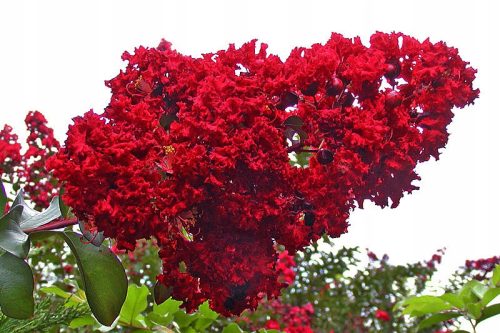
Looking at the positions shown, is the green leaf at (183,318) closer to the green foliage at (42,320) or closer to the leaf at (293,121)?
the green foliage at (42,320)

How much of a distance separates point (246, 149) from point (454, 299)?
139 cm

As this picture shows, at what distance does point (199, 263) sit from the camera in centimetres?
203

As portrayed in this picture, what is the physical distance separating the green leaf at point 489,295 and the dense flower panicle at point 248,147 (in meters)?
0.90

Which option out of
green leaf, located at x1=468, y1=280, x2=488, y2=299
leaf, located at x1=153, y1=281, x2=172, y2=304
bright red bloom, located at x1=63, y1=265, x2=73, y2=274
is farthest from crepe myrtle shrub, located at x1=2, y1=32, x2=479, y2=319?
bright red bloom, located at x1=63, y1=265, x2=73, y2=274

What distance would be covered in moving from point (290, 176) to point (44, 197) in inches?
136

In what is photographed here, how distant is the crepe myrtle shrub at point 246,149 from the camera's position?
195 cm

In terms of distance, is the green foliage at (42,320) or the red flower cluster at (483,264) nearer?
the green foliage at (42,320)

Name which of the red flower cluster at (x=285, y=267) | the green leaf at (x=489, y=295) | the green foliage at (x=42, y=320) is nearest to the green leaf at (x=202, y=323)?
the green foliage at (x=42, y=320)

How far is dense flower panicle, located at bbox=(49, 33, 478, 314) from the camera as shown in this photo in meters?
1.95

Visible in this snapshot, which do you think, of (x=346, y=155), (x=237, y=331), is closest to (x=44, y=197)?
(x=237, y=331)

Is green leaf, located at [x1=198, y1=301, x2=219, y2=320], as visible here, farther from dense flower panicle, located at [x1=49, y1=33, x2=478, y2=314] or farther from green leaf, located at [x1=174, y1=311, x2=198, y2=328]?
dense flower panicle, located at [x1=49, y1=33, x2=478, y2=314]

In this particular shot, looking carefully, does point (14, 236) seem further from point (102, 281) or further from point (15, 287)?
point (102, 281)

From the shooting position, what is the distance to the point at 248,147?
1.96 metres

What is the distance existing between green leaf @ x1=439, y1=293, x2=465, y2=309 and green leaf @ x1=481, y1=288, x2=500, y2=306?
88 millimetres
